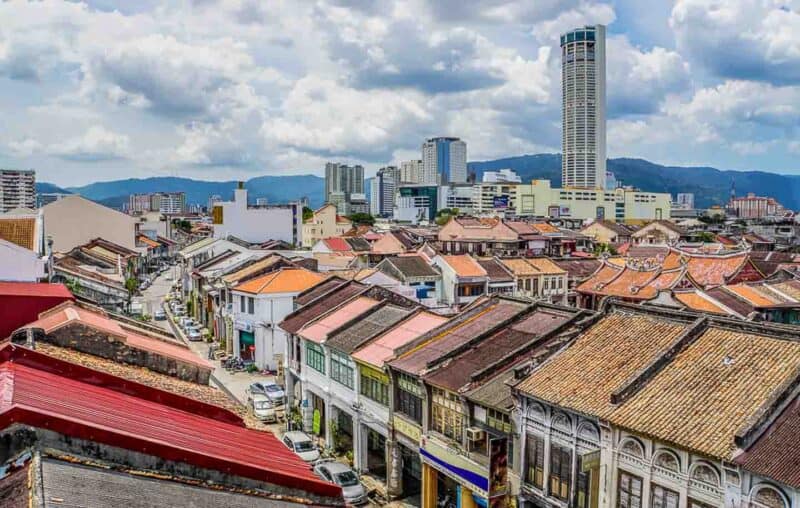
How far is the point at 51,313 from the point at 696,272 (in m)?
49.8

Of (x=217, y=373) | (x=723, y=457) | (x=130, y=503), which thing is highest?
(x=130, y=503)

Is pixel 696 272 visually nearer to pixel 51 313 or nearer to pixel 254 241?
pixel 51 313

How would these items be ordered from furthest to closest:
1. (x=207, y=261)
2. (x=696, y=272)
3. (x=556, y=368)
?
1. (x=207, y=261)
2. (x=696, y=272)
3. (x=556, y=368)

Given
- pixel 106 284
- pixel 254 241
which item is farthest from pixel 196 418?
pixel 254 241

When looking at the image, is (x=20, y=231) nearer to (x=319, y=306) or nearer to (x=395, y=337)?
(x=319, y=306)

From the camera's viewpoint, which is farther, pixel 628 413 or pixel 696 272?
pixel 696 272

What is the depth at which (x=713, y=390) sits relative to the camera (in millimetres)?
18938

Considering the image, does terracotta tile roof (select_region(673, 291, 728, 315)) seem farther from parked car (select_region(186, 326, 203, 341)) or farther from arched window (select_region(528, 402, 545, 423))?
parked car (select_region(186, 326, 203, 341))

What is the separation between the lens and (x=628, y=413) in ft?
62.4

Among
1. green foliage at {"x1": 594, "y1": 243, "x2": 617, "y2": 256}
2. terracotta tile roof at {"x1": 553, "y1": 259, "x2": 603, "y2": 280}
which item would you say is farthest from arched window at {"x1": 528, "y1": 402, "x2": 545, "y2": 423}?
green foliage at {"x1": 594, "y1": 243, "x2": 617, "y2": 256}

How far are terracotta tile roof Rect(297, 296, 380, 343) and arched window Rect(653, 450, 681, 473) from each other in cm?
2027

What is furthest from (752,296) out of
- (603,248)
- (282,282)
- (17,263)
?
(603,248)

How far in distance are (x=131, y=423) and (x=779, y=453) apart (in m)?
14.8

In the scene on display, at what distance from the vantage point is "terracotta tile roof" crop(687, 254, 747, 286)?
53.4m
